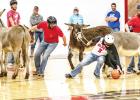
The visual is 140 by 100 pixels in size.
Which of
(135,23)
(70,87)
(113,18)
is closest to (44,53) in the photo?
(70,87)

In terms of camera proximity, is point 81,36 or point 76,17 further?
point 76,17

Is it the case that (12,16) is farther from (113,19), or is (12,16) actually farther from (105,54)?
(113,19)

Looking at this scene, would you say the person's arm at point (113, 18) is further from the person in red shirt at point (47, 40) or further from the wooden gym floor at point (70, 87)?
the person in red shirt at point (47, 40)

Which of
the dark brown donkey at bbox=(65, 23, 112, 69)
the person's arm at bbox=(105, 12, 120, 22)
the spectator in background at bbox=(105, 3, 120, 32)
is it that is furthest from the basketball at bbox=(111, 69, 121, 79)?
the person's arm at bbox=(105, 12, 120, 22)

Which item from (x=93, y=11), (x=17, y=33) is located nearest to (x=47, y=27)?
(x=17, y=33)

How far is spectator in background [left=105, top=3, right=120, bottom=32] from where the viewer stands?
843 inches

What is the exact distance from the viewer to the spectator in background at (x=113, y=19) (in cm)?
2142

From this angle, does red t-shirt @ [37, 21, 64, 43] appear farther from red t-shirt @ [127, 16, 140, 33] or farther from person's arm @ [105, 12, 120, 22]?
person's arm @ [105, 12, 120, 22]

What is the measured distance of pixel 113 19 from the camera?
21438 millimetres

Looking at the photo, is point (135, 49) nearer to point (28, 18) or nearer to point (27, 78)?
point (27, 78)

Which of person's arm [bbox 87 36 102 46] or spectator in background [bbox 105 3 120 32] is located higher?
spectator in background [bbox 105 3 120 32]

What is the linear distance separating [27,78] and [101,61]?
7.47ft

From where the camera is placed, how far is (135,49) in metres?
Answer: 14.8

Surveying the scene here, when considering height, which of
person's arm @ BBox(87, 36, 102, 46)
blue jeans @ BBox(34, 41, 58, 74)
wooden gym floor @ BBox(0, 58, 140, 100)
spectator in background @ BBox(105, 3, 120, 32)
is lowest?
wooden gym floor @ BBox(0, 58, 140, 100)
